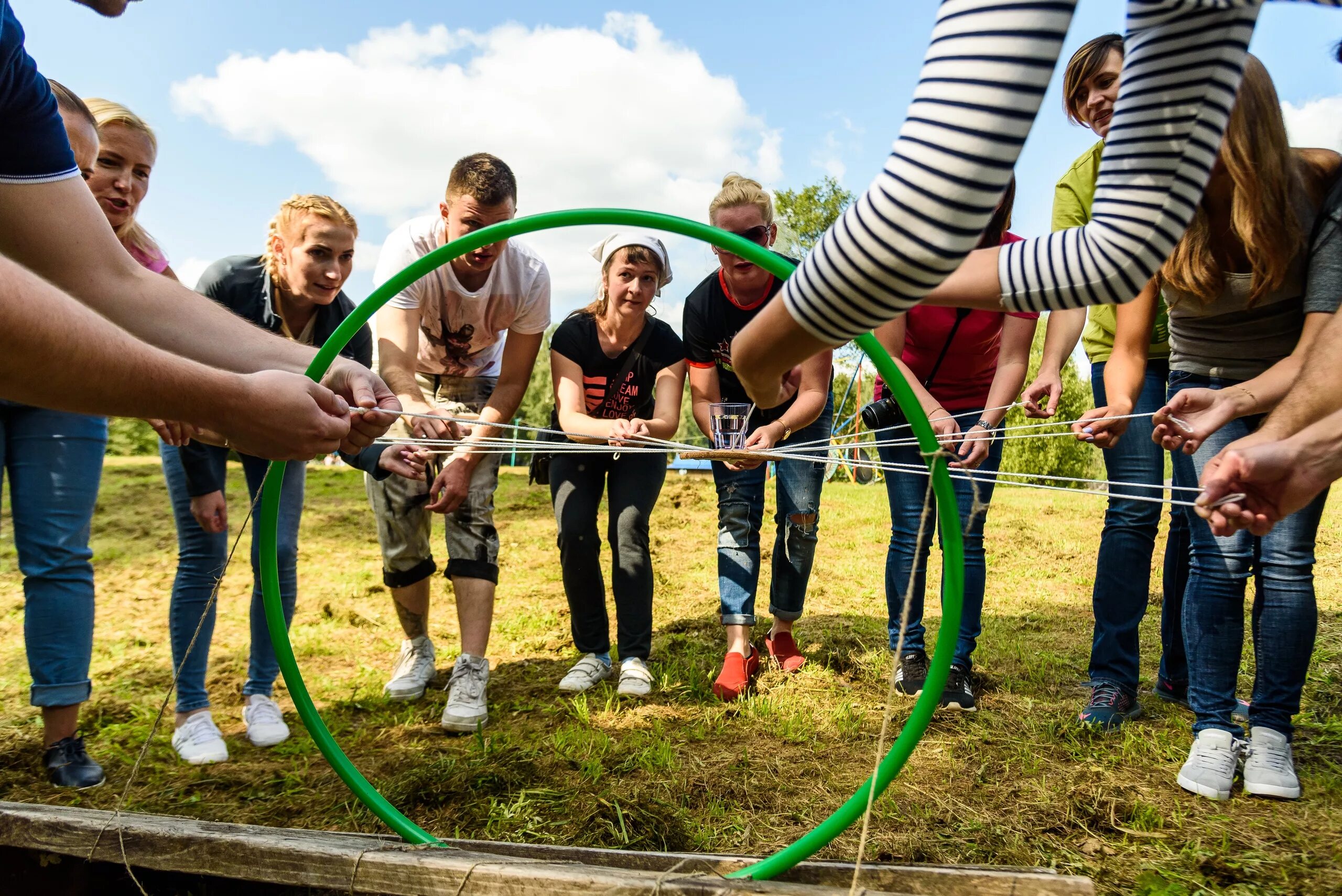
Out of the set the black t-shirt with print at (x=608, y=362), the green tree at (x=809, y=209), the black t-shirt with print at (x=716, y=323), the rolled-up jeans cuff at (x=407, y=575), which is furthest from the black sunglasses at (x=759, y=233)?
the green tree at (x=809, y=209)

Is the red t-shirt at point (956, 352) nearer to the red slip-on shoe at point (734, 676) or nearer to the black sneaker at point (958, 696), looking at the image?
the black sneaker at point (958, 696)

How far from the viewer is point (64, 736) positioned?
2.71 metres

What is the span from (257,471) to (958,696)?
268 centimetres

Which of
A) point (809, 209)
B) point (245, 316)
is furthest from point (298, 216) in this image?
point (809, 209)

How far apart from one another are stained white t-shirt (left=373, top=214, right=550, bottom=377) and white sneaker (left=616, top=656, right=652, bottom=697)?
138 cm

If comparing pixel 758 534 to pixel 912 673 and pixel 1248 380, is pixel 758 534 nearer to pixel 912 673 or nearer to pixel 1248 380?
pixel 912 673

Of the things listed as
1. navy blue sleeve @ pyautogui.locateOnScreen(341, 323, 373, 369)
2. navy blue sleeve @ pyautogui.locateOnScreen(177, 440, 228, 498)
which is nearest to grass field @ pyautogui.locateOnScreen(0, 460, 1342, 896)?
navy blue sleeve @ pyautogui.locateOnScreen(177, 440, 228, 498)

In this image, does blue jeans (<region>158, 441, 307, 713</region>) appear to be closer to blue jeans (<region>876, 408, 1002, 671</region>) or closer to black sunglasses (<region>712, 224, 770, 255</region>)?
black sunglasses (<region>712, 224, 770, 255</region>)

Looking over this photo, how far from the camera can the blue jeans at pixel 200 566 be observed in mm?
2980

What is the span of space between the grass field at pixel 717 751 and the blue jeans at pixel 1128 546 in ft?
0.73

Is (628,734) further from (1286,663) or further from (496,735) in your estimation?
(1286,663)

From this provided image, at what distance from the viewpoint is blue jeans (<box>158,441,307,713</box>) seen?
2980 millimetres

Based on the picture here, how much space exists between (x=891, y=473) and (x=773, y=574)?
694 millimetres

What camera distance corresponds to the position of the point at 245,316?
2.99 m
